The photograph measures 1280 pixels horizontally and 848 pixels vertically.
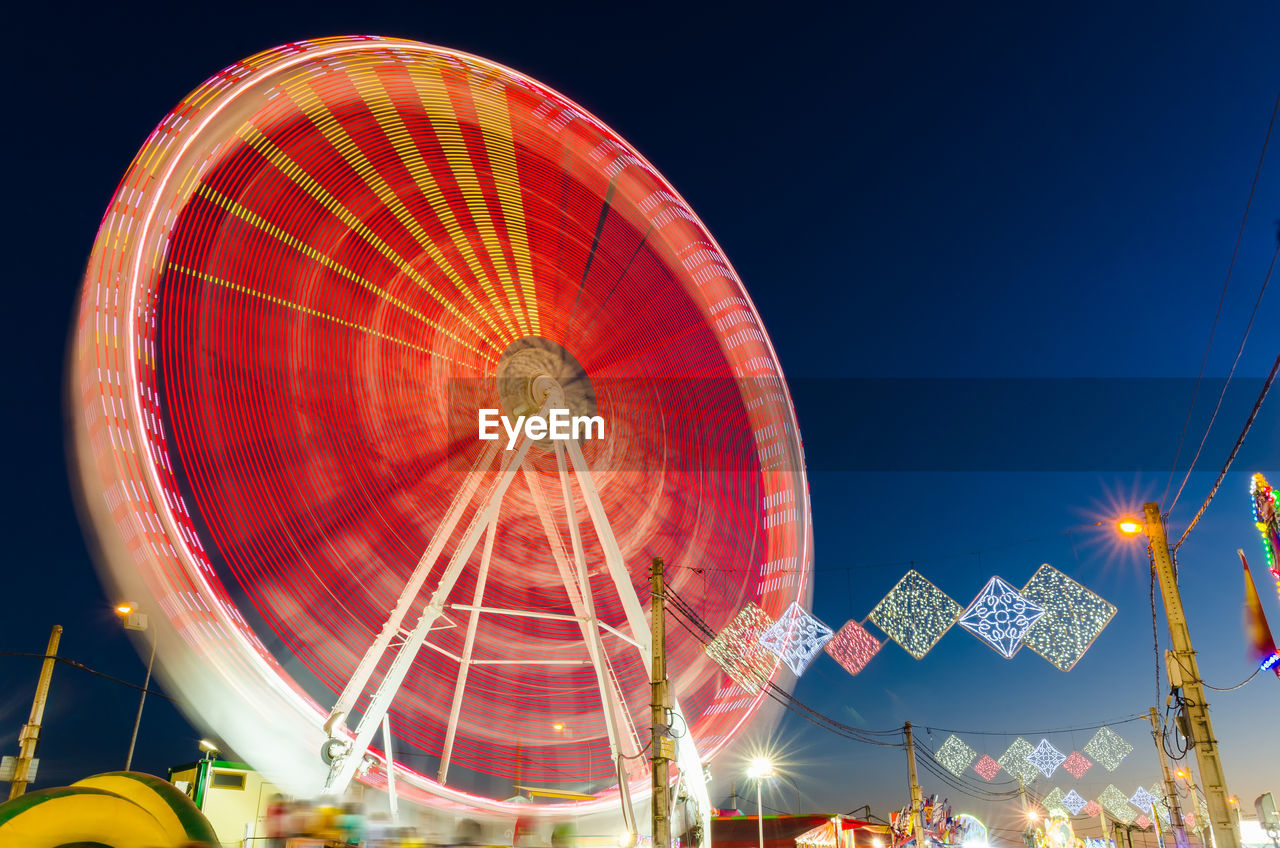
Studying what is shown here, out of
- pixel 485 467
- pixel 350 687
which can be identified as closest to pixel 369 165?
pixel 485 467

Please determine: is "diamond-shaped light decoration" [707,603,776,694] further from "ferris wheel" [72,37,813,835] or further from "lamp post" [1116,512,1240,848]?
"lamp post" [1116,512,1240,848]

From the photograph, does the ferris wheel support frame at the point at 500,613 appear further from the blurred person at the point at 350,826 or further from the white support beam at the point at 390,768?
the blurred person at the point at 350,826

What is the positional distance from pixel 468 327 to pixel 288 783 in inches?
295

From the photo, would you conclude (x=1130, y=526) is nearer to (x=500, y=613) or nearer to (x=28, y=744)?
(x=500, y=613)

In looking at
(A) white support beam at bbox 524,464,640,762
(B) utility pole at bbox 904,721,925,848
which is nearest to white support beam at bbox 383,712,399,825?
(A) white support beam at bbox 524,464,640,762

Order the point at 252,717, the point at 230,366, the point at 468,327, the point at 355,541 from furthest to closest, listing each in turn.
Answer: the point at 468,327, the point at 355,541, the point at 230,366, the point at 252,717

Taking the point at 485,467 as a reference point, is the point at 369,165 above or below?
above

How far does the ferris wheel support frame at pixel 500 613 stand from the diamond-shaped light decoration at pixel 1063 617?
5.88 m

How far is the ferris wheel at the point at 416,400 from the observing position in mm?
11938

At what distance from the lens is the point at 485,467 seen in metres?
14.7

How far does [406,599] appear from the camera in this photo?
43.7ft

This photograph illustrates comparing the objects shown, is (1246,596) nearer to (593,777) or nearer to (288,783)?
(593,777)

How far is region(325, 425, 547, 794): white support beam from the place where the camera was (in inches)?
489

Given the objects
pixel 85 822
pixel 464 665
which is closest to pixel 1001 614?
pixel 464 665
